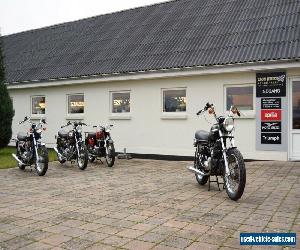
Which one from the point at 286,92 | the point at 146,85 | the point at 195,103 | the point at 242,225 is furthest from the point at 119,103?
the point at 242,225

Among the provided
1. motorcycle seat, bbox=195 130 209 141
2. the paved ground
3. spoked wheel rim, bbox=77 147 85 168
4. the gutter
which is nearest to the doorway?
the gutter

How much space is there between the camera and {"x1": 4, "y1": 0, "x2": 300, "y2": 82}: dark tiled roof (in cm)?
1233

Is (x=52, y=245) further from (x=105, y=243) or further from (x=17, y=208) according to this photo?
(x=17, y=208)

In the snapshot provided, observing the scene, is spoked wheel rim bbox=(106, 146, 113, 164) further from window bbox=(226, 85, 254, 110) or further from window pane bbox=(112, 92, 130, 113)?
window bbox=(226, 85, 254, 110)

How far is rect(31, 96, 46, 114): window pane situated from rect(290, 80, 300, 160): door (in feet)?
35.7

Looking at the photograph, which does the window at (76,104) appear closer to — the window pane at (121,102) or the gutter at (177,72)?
the gutter at (177,72)

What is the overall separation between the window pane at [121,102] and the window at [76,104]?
5.64 ft

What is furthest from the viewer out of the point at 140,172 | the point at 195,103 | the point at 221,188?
the point at 195,103

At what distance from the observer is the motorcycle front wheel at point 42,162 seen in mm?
9695

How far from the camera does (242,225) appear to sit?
5113 millimetres

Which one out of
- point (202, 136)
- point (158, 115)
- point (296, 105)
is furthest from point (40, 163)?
point (296, 105)

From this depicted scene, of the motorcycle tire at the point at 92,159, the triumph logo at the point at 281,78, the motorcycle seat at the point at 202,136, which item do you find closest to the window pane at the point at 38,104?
the motorcycle tire at the point at 92,159

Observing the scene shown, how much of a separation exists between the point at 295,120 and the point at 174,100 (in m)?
4.09

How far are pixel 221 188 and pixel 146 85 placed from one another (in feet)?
22.7
